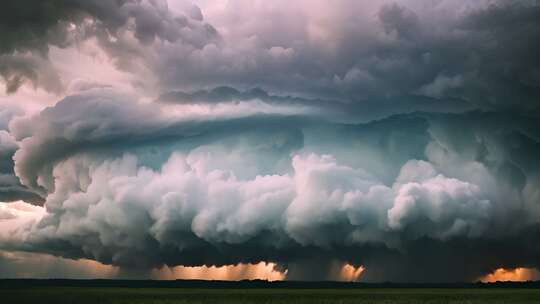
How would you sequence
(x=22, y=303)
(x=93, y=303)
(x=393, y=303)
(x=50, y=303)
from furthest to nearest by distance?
1. (x=393, y=303)
2. (x=93, y=303)
3. (x=50, y=303)
4. (x=22, y=303)

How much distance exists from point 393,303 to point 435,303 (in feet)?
28.2

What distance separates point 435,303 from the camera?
116062mm

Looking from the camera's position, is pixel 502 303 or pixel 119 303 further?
pixel 502 303

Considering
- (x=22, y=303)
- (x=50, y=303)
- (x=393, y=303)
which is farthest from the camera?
(x=393, y=303)

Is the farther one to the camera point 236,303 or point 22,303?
point 236,303

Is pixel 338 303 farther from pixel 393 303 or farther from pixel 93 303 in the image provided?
pixel 93 303

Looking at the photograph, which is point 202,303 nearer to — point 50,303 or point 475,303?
point 50,303

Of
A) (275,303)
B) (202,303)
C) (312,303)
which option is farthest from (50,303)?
(312,303)

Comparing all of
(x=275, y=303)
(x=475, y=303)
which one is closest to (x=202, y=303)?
(x=275, y=303)

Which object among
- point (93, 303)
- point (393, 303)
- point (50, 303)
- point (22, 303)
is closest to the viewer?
point (22, 303)

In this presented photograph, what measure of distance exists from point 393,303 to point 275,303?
24851mm

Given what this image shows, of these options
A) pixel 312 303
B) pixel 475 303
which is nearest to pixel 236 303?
pixel 312 303

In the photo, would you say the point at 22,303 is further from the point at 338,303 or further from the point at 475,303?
the point at 475,303

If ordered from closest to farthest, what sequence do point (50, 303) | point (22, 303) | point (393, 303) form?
point (22, 303) < point (50, 303) < point (393, 303)
